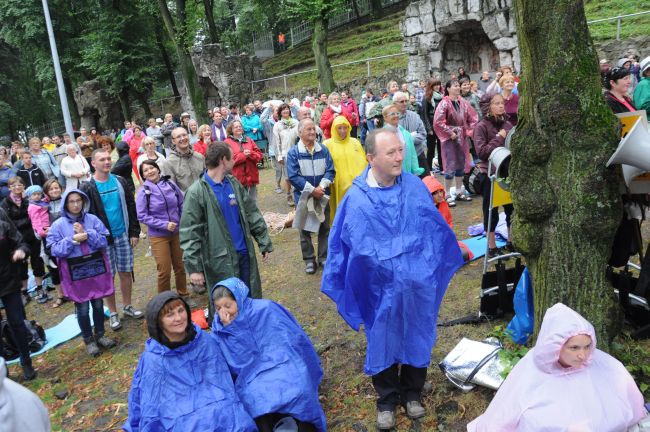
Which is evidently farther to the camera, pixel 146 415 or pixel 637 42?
pixel 637 42

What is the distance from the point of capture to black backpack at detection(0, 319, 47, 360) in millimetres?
5496

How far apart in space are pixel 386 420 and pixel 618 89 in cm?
386

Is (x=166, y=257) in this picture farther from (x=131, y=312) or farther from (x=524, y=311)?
(x=524, y=311)

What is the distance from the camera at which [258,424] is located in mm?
3451

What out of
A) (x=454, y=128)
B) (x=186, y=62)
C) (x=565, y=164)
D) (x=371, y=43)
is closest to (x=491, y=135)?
(x=454, y=128)

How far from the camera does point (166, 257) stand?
6.05 m

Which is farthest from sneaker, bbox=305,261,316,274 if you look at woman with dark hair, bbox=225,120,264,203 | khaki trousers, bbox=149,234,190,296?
woman with dark hair, bbox=225,120,264,203

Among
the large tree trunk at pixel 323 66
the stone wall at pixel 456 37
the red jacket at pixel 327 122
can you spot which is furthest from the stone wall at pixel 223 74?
the red jacket at pixel 327 122

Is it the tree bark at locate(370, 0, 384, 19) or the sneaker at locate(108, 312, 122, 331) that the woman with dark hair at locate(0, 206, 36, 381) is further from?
the tree bark at locate(370, 0, 384, 19)

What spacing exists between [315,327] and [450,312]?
135 cm

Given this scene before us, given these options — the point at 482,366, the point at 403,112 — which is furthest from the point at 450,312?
the point at 403,112

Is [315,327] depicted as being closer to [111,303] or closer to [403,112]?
[111,303]

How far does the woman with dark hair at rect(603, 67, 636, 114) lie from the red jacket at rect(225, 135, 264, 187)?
4.99m

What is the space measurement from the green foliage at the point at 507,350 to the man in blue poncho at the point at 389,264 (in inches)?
25.5
